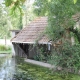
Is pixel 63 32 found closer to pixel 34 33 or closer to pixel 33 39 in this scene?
pixel 33 39

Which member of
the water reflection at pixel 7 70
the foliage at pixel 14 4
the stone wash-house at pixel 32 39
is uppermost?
the foliage at pixel 14 4

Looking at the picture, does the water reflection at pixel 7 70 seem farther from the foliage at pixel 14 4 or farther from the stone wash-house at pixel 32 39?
the foliage at pixel 14 4

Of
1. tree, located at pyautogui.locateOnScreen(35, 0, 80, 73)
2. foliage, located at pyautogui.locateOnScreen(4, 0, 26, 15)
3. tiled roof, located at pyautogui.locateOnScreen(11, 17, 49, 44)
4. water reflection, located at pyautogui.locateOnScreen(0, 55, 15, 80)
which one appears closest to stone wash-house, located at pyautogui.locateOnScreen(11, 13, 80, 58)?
tiled roof, located at pyautogui.locateOnScreen(11, 17, 49, 44)

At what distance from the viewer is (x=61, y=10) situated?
12320mm

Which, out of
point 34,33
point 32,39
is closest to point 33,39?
point 32,39

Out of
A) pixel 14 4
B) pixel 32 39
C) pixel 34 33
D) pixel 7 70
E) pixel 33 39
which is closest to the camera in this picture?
pixel 14 4

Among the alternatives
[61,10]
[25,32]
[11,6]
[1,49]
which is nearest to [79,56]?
[61,10]

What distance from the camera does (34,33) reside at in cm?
1692

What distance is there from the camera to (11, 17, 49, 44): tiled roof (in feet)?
50.1

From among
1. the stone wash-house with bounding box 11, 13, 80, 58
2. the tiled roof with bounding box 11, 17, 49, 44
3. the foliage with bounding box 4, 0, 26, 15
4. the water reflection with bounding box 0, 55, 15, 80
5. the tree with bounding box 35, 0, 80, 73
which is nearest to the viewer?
the foliage with bounding box 4, 0, 26, 15

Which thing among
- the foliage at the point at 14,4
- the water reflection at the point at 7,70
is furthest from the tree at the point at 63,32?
the foliage at the point at 14,4

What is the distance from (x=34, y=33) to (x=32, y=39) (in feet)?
3.42

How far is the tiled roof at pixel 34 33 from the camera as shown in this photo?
15.3 metres

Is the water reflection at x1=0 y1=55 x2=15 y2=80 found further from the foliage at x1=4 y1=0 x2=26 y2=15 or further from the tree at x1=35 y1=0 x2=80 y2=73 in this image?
the foliage at x1=4 y1=0 x2=26 y2=15
